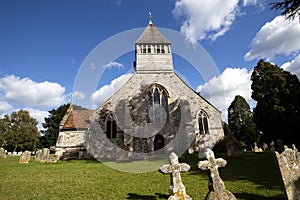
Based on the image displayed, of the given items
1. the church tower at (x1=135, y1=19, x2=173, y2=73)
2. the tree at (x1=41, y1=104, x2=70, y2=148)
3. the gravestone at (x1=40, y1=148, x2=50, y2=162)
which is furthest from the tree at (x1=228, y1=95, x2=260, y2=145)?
the tree at (x1=41, y1=104, x2=70, y2=148)

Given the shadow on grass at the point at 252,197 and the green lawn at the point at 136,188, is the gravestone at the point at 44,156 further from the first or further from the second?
the shadow on grass at the point at 252,197

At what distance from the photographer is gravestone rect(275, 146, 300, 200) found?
4.71 m

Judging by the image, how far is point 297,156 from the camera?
16.3 feet

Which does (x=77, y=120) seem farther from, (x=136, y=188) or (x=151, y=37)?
(x=136, y=188)

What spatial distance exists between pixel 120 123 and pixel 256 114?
12.5 meters

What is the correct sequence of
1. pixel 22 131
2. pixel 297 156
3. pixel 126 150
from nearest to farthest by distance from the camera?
pixel 297 156 < pixel 126 150 < pixel 22 131

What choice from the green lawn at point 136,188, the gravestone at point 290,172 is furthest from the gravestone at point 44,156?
the gravestone at point 290,172

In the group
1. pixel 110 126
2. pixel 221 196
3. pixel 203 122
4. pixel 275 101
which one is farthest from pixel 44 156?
pixel 275 101

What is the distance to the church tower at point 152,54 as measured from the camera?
2260 centimetres

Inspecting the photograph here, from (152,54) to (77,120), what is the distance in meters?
11.9

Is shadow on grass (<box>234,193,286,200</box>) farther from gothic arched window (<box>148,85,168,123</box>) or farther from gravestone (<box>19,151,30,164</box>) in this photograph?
gravestone (<box>19,151,30,164</box>)

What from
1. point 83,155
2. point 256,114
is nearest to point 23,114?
point 83,155

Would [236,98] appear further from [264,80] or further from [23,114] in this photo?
[23,114]

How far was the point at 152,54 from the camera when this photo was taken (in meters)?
23.5
